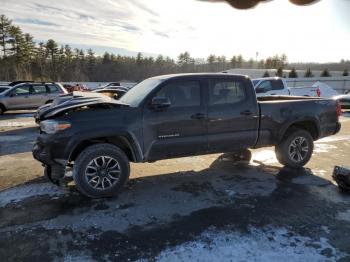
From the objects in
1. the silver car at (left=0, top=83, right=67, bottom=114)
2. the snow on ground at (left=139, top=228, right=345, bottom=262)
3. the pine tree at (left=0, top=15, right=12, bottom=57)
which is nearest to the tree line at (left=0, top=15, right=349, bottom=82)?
the pine tree at (left=0, top=15, right=12, bottom=57)

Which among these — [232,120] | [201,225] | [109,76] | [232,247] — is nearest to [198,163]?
[232,120]

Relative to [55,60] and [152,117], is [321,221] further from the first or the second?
[55,60]

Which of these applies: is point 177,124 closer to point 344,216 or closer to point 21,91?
point 344,216

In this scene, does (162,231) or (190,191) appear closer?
(162,231)

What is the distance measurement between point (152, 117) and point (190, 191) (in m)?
1.26

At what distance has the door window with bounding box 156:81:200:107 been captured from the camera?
207 inches

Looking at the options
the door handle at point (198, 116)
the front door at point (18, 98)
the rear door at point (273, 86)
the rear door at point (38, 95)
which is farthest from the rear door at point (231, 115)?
the front door at point (18, 98)

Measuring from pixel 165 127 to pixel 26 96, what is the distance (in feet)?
43.8

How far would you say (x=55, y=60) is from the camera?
7838 centimetres

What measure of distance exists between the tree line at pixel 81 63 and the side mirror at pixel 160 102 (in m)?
49.9

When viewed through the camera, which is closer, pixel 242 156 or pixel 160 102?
pixel 160 102

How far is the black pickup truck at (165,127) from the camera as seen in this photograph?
15.4 feet

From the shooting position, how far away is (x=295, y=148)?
6363 mm

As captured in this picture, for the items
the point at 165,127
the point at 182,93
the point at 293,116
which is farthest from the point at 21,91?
the point at 293,116
